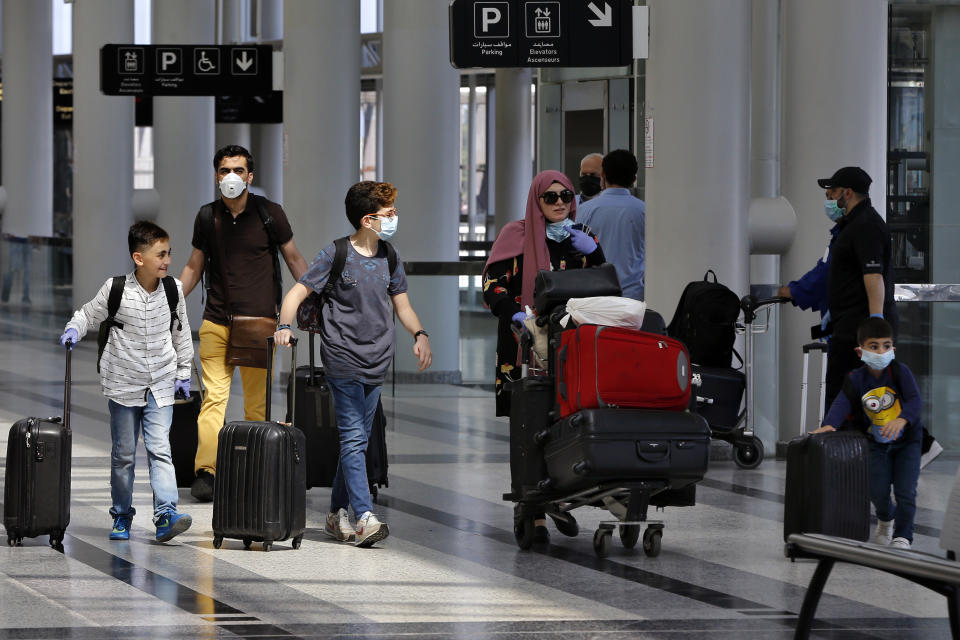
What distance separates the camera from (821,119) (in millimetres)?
10680

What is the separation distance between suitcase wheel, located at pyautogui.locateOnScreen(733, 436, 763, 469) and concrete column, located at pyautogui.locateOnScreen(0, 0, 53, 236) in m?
19.5

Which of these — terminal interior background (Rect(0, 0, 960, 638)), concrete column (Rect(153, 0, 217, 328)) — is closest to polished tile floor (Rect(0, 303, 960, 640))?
terminal interior background (Rect(0, 0, 960, 638))

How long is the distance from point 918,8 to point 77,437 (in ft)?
20.9

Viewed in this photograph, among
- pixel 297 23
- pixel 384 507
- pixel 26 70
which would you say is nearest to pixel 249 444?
pixel 384 507

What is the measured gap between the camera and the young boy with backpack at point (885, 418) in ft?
24.7

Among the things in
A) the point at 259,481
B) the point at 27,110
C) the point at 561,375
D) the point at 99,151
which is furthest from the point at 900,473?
the point at 27,110

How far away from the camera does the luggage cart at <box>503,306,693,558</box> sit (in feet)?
23.6

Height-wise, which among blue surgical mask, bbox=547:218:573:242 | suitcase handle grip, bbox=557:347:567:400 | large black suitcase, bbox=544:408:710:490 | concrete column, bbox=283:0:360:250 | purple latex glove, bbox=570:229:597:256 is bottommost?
large black suitcase, bbox=544:408:710:490

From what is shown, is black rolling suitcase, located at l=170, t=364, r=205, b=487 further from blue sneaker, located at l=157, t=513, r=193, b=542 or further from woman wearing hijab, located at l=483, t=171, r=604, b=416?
woman wearing hijab, located at l=483, t=171, r=604, b=416

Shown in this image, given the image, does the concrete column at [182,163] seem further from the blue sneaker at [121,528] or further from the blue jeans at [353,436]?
the blue jeans at [353,436]

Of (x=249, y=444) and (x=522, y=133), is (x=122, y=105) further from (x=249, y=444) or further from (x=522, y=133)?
(x=249, y=444)

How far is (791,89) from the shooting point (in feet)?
35.7

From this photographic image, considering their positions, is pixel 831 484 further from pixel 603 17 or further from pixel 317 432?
pixel 603 17

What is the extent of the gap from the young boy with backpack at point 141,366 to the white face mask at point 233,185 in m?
0.79
